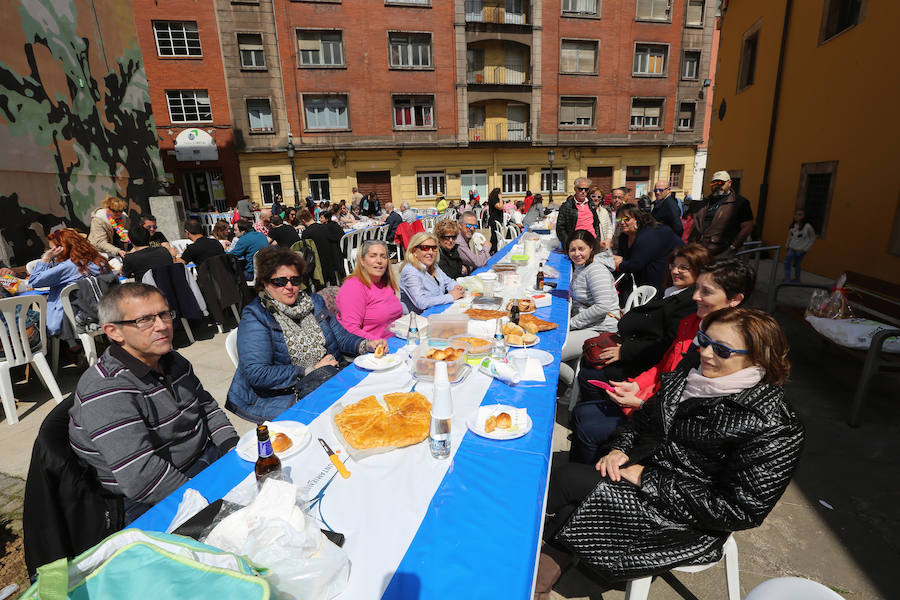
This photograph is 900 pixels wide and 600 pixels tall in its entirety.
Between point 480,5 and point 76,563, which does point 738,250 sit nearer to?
point 76,563

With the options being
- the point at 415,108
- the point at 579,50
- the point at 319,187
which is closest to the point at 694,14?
the point at 579,50

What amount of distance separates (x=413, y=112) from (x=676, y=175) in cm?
1605

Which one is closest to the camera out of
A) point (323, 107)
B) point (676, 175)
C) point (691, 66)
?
point (323, 107)

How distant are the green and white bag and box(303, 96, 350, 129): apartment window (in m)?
22.3

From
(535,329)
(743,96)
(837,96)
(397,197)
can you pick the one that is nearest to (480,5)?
(397,197)

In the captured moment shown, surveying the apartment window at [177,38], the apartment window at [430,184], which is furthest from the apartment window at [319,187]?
the apartment window at [177,38]

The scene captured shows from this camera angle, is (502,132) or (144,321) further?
(502,132)

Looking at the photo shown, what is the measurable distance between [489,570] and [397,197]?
71.9ft

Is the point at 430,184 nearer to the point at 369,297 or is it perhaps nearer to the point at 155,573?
the point at 369,297

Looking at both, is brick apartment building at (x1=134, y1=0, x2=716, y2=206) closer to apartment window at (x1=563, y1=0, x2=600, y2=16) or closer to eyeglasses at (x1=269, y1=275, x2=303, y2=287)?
apartment window at (x1=563, y1=0, x2=600, y2=16)

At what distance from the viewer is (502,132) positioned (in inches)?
884

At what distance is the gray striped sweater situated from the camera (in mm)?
1617

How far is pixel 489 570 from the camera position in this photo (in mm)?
1229

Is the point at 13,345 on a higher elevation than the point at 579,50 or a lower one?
lower
